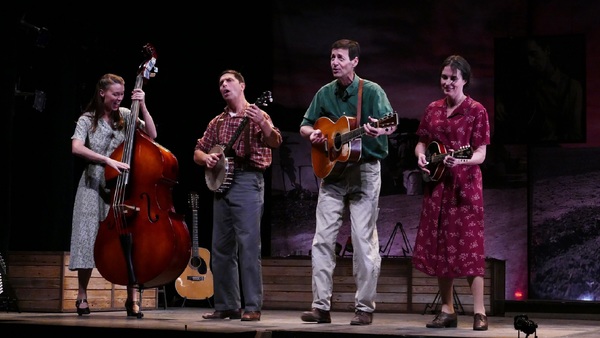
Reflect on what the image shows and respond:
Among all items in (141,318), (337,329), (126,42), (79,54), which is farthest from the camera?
(126,42)

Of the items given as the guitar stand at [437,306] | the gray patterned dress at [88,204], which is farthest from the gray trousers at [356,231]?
the guitar stand at [437,306]

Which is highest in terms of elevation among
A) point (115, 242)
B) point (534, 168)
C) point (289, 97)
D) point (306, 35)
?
point (306, 35)

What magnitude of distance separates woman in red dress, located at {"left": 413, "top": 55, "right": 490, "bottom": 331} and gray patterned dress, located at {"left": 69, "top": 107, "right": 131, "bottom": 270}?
84.9 inches

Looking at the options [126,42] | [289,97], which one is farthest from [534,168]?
[126,42]

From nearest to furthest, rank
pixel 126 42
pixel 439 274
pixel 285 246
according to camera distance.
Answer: pixel 439 274 → pixel 126 42 → pixel 285 246

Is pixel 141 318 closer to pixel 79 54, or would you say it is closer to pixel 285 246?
pixel 79 54

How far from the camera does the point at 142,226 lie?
6.04m

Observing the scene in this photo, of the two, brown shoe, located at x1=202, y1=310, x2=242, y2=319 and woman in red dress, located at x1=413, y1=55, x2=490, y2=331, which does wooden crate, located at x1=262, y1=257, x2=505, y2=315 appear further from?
woman in red dress, located at x1=413, y1=55, x2=490, y2=331

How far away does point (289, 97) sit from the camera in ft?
35.4

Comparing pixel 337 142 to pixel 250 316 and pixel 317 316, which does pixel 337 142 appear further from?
pixel 250 316

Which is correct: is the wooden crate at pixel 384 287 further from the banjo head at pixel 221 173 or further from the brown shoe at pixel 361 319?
the banjo head at pixel 221 173

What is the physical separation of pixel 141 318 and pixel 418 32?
5.40m

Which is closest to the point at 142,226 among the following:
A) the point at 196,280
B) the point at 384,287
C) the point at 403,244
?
the point at 384,287

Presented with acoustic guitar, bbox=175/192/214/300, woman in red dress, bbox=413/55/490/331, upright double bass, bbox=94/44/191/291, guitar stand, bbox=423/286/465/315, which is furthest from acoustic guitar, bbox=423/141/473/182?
acoustic guitar, bbox=175/192/214/300
